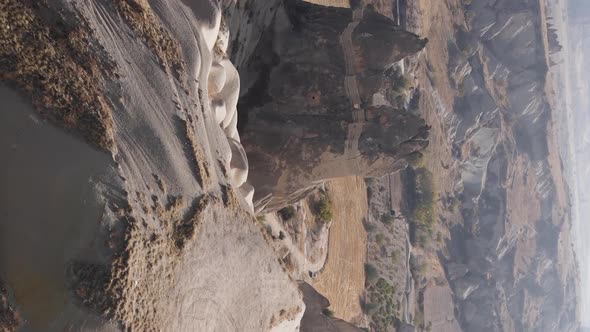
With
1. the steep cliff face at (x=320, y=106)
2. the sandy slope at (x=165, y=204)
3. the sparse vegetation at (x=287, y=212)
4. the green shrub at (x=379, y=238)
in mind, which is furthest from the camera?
the green shrub at (x=379, y=238)

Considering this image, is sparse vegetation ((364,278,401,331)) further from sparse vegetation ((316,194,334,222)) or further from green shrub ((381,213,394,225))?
sparse vegetation ((316,194,334,222))

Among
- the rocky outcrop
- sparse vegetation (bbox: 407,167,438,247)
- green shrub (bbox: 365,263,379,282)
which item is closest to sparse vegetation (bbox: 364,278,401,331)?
green shrub (bbox: 365,263,379,282)

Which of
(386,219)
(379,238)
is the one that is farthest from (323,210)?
(386,219)

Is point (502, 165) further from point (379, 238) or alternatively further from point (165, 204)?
point (165, 204)

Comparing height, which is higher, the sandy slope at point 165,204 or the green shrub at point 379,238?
the sandy slope at point 165,204

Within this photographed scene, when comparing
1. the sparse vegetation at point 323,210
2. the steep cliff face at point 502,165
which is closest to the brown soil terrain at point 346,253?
the sparse vegetation at point 323,210

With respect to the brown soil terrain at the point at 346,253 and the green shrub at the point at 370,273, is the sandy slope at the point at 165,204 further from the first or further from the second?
the green shrub at the point at 370,273
